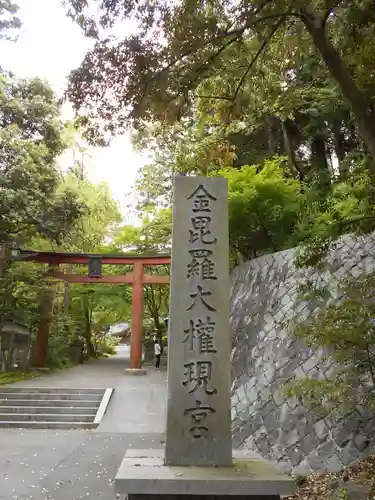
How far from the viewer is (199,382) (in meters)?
4.54

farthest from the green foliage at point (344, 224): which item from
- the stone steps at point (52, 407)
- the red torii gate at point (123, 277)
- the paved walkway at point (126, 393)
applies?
the red torii gate at point (123, 277)

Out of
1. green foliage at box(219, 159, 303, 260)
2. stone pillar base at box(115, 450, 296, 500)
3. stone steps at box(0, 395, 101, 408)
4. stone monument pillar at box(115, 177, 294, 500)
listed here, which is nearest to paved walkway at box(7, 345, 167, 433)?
stone steps at box(0, 395, 101, 408)

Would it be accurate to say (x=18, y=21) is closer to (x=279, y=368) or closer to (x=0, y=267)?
(x=0, y=267)

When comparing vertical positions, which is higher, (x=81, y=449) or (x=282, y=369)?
(x=282, y=369)

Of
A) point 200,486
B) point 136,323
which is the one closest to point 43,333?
point 136,323

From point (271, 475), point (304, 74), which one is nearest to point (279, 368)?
point (271, 475)

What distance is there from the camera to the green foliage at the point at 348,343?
4.39 meters

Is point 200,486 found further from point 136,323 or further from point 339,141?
point 136,323

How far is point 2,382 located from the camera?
13.6 metres

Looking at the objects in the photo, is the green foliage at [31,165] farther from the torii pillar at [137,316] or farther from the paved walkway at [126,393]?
the paved walkway at [126,393]

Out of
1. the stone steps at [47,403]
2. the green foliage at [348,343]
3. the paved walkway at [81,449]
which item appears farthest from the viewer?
the stone steps at [47,403]

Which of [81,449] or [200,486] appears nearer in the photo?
[200,486]

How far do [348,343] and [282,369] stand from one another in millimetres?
2943

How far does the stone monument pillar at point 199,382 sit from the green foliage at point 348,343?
90cm
